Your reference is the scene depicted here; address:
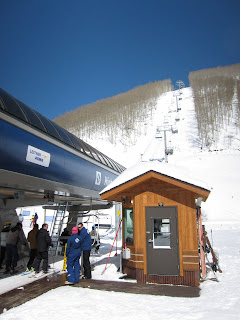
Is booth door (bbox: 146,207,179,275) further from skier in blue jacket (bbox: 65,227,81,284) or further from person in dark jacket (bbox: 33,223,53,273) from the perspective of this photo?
person in dark jacket (bbox: 33,223,53,273)

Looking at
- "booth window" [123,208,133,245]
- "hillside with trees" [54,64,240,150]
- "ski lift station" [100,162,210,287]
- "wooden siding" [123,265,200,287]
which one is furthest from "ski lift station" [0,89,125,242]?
"hillside with trees" [54,64,240,150]

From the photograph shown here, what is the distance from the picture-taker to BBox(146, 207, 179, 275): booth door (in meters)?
7.46

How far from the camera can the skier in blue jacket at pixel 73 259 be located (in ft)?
23.9

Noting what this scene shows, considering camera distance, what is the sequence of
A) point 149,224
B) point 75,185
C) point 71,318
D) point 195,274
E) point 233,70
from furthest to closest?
point 233,70 → point 75,185 → point 149,224 → point 195,274 → point 71,318

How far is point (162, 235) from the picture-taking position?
25.4 feet

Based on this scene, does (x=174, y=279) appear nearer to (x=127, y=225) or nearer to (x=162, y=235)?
(x=162, y=235)

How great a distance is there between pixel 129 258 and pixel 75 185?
3733mm

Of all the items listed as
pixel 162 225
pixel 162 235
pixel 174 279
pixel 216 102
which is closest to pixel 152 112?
pixel 216 102

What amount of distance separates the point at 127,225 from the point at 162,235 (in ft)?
5.13

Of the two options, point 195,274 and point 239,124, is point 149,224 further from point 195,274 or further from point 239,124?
point 239,124

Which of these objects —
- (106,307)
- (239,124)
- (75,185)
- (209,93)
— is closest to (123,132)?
(239,124)

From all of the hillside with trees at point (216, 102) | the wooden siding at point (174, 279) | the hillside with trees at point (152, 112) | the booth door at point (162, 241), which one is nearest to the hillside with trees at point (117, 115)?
the hillside with trees at point (152, 112)

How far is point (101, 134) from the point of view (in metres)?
76.6

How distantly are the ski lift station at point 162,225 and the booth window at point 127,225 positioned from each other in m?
0.34
